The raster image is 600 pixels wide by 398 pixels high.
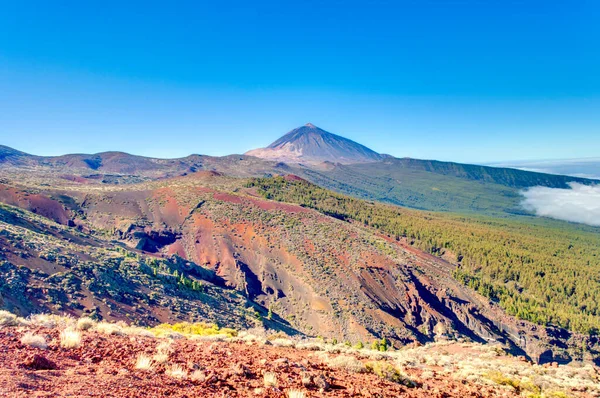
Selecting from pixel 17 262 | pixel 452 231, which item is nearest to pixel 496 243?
pixel 452 231

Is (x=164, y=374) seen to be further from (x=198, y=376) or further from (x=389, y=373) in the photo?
(x=389, y=373)

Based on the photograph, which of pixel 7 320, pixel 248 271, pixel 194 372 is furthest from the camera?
pixel 248 271

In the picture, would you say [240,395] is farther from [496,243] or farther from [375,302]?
[496,243]

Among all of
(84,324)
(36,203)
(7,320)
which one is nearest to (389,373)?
(84,324)

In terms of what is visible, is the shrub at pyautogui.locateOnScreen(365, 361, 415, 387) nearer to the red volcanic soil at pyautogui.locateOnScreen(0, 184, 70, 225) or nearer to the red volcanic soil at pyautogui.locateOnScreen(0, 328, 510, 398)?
the red volcanic soil at pyautogui.locateOnScreen(0, 328, 510, 398)

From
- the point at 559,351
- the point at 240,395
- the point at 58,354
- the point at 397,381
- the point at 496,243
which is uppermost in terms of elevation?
the point at 58,354
